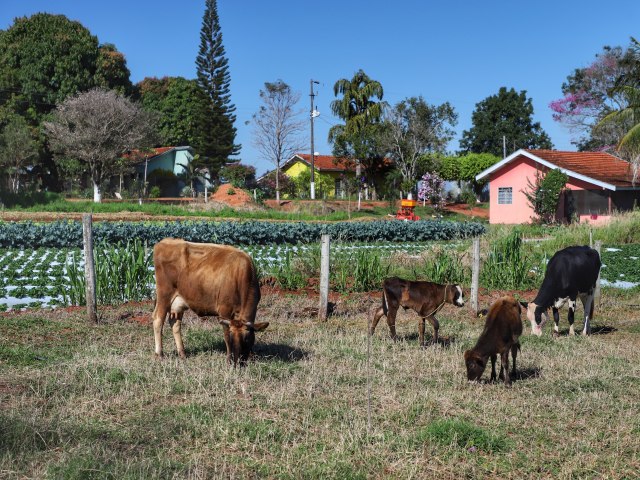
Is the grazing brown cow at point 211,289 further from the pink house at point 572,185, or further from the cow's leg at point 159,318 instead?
the pink house at point 572,185

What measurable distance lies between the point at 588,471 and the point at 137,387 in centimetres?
464

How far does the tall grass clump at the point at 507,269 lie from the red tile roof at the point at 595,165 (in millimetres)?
19421

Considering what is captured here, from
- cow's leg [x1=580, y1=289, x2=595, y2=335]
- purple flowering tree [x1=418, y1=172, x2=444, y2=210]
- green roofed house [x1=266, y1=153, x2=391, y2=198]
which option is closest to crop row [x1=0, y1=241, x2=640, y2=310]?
cow's leg [x1=580, y1=289, x2=595, y2=335]

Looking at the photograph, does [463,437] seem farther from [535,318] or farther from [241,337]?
[535,318]

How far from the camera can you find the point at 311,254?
54.4 ft

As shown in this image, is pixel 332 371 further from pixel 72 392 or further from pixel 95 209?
pixel 95 209

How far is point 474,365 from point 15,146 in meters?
46.9

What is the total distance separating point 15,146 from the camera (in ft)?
160

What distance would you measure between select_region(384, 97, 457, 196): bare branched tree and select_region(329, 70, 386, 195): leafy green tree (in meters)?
0.97

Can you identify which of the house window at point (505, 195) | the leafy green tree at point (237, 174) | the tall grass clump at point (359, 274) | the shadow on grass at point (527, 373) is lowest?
the shadow on grass at point (527, 373)

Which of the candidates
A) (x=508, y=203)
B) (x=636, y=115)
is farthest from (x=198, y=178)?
(x=636, y=115)

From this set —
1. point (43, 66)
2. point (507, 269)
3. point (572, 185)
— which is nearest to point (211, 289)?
point (507, 269)

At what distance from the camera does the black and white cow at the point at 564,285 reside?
11781 mm

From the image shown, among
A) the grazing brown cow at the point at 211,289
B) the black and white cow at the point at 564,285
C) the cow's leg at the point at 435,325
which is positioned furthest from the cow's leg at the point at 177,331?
the black and white cow at the point at 564,285
